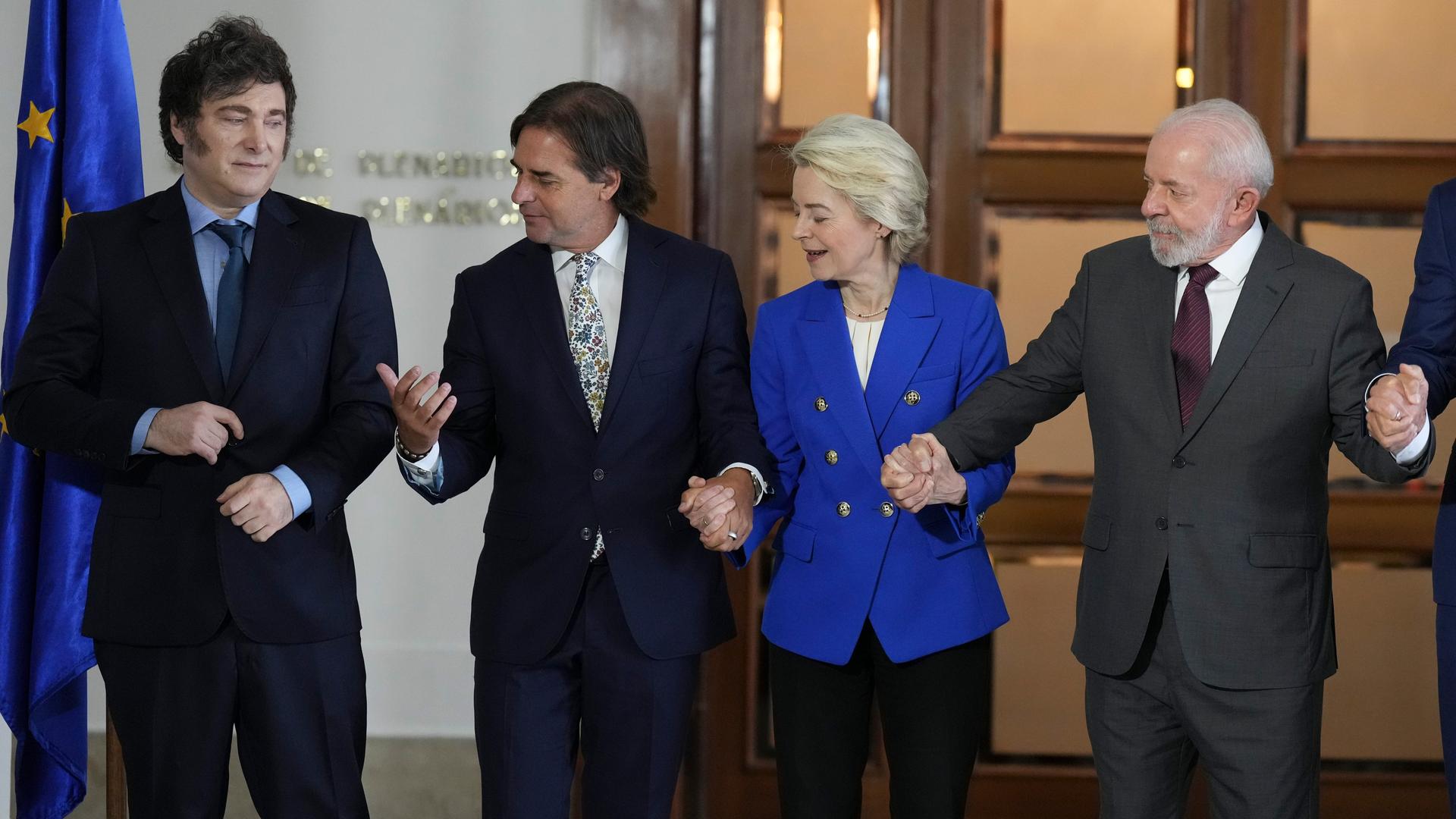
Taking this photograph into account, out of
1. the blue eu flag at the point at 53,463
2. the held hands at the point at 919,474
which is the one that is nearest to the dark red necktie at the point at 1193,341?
the held hands at the point at 919,474

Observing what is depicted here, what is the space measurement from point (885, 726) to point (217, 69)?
1726mm

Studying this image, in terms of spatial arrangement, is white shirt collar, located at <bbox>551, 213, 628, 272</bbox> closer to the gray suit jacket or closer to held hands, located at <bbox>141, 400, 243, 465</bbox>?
held hands, located at <bbox>141, 400, 243, 465</bbox>

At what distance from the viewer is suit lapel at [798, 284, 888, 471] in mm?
2646

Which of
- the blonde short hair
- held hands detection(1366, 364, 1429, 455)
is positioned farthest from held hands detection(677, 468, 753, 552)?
held hands detection(1366, 364, 1429, 455)

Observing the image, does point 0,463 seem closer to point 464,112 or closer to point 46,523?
point 46,523

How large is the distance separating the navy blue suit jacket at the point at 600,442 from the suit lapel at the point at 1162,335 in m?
0.72

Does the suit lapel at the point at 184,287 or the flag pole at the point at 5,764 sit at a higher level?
the suit lapel at the point at 184,287

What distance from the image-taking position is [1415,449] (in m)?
2.27

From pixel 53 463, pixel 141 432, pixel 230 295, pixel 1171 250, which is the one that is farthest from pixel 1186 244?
pixel 53 463

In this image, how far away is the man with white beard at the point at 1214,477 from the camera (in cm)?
241

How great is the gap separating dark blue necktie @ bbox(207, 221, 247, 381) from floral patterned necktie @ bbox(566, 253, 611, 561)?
0.61 metres

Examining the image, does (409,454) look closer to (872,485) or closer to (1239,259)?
(872,485)

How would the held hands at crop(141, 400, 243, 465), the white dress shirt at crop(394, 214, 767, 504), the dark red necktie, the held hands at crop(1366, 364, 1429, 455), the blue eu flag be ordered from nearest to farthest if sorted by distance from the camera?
the held hands at crop(1366, 364, 1429, 455)
the held hands at crop(141, 400, 243, 465)
the dark red necktie
the white dress shirt at crop(394, 214, 767, 504)
the blue eu flag

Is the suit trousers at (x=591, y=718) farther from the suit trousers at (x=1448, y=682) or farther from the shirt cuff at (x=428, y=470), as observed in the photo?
the suit trousers at (x=1448, y=682)
